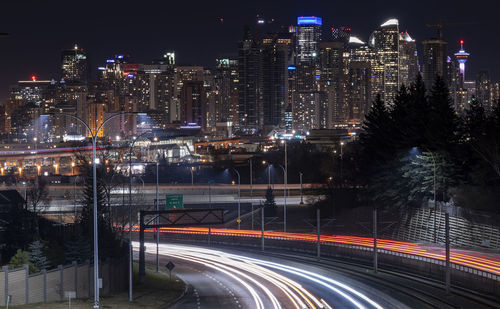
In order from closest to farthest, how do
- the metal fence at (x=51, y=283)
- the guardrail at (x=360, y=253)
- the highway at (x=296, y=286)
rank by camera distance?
the metal fence at (x=51, y=283) < the highway at (x=296, y=286) < the guardrail at (x=360, y=253)

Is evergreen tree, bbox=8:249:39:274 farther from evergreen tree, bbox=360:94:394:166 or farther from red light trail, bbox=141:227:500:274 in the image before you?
evergreen tree, bbox=360:94:394:166

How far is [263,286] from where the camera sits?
52.3 m

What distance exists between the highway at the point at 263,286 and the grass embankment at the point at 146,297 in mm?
1044

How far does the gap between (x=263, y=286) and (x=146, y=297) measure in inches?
342

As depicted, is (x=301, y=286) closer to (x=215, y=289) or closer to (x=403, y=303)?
(x=215, y=289)

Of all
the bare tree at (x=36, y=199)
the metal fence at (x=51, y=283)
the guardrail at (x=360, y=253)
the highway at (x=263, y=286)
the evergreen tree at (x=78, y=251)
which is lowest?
the highway at (x=263, y=286)

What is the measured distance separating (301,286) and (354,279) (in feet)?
12.5

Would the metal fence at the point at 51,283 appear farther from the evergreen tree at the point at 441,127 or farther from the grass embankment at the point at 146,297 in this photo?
the evergreen tree at the point at 441,127

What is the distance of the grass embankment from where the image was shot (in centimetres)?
4022

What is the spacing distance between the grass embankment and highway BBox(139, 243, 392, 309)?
41.1 inches

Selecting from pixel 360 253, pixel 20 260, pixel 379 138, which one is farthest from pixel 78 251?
pixel 379 138

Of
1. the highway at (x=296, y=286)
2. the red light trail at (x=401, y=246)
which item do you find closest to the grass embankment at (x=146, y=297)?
the highway at (x=296, y=286)

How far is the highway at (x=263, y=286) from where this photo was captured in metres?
45.1

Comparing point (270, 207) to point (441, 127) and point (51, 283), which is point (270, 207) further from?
point (51, 283)
